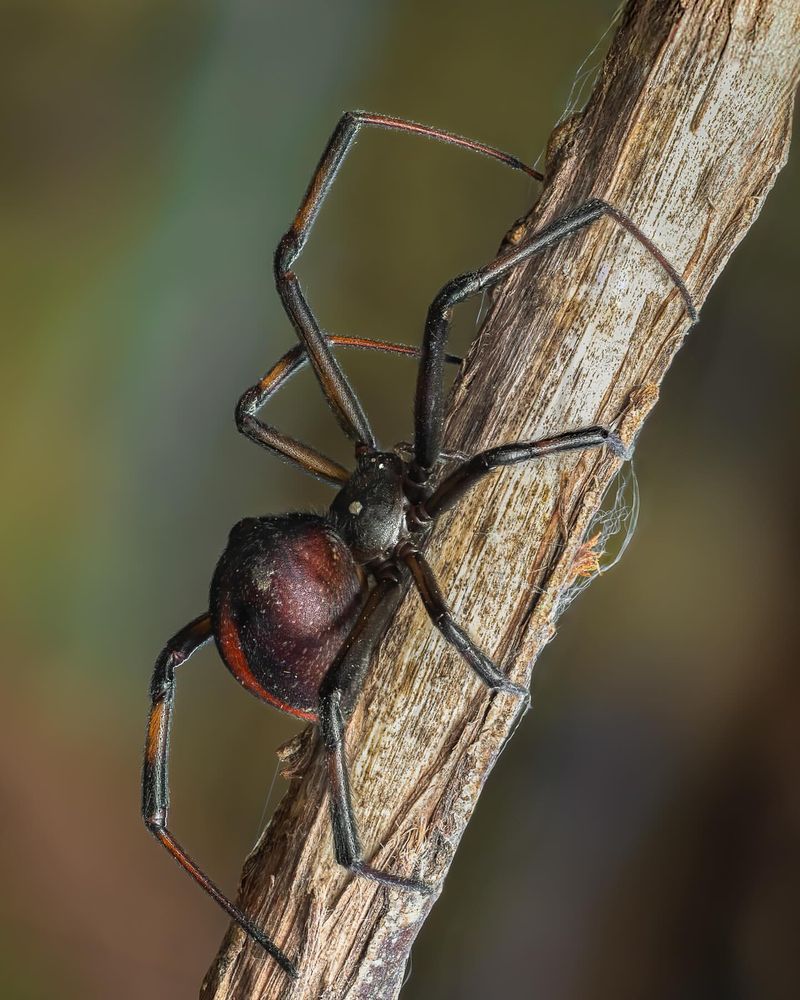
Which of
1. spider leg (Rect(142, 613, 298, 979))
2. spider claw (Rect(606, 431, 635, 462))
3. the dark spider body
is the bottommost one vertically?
spider leg (Rect(142, 613, 298, 979))

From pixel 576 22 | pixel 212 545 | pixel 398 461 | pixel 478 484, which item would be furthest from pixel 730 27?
pixel 212 545

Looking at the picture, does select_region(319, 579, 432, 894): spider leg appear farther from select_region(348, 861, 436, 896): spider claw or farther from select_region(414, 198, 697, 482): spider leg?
select_region(414, 198, 697, 482): spider leg

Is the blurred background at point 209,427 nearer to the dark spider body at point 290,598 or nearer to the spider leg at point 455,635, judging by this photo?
the dark spider body at point 290,598

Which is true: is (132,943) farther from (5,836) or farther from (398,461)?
(398,461)

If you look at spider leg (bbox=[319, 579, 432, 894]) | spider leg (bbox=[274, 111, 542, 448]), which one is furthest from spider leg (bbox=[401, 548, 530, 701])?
spider leg (bbox=[274, 111, 542, 448])

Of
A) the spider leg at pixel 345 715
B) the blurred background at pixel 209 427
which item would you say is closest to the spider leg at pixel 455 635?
the spider leg at pixel 345 715
